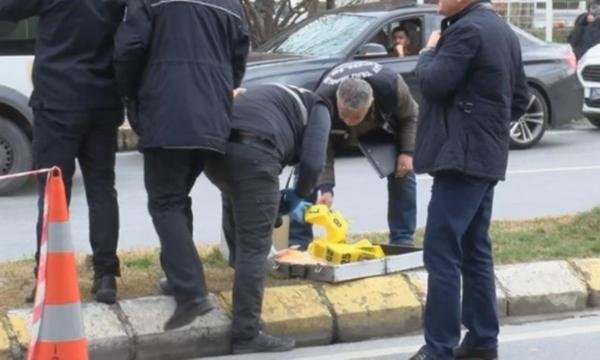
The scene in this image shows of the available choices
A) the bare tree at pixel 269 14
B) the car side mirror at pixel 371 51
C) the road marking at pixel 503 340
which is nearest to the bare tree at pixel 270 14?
the bare tree at pixel 269 14

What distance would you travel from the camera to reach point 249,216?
230 inches

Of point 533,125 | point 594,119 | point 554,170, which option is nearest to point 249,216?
point 554,170

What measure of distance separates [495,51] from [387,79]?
68.9 inches

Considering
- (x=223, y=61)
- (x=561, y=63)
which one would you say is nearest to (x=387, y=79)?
(x=223, y=61)

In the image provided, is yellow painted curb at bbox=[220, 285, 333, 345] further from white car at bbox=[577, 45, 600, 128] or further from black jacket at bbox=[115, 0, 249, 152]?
white car at bbox=[577, 45, 600, 128]

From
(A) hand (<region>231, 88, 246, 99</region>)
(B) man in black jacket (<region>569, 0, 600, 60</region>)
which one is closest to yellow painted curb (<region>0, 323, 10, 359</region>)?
(A) hand (<region>231, 88, 246, 99</region>)

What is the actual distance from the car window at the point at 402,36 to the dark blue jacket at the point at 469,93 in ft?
25.4

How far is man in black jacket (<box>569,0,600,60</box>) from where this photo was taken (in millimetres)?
17906

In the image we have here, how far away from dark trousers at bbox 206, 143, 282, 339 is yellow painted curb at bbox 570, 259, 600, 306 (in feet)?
6.37

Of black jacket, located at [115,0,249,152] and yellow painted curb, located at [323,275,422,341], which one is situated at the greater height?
black jacket, located at [115,0,249,152]

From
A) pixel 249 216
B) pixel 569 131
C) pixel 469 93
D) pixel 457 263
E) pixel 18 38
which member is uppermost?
pixel 469 93

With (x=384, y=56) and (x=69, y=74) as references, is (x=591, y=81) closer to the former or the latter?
(x=384, y=56)

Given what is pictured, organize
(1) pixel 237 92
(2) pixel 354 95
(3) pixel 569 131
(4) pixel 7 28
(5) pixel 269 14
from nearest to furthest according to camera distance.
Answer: (1) pixel 237 92 < (2) pixel 354 95 < (4) pixel 7 28 < (3) pixel 569 131 < (5) pixel 269 14

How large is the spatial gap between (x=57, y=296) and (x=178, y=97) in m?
1.17
